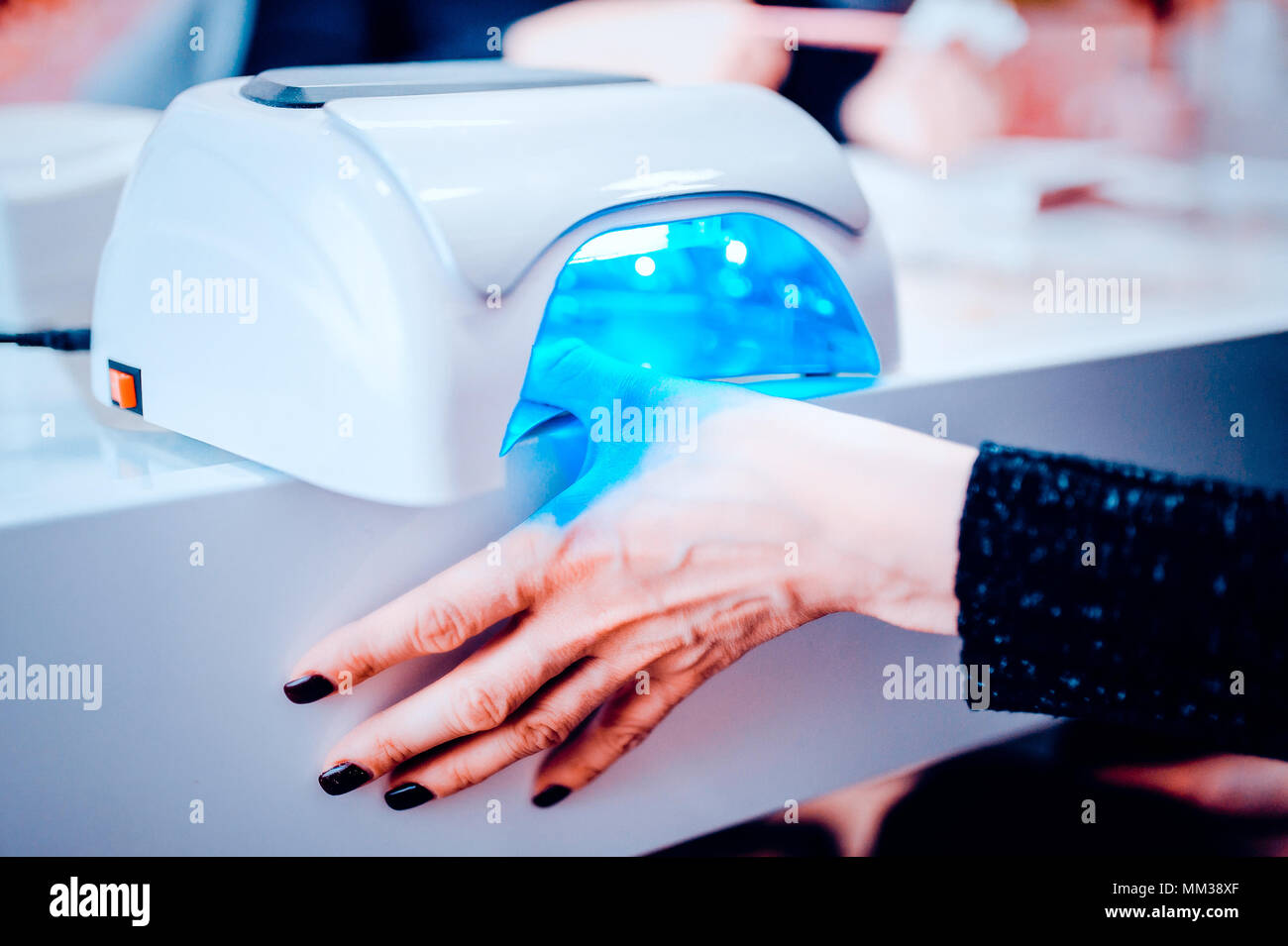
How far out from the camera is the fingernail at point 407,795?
24.3 inches

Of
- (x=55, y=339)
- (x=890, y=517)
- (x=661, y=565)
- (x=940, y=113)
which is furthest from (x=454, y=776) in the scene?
(x=940, y=113)

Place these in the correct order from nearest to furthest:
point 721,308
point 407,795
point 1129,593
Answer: point 1129,593 < point 407,795 < point 721,308

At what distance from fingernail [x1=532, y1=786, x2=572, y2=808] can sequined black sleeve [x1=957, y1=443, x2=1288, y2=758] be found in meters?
0.27

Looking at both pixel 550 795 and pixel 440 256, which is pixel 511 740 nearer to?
pixel 550 795

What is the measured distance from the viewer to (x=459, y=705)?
23.1 inches

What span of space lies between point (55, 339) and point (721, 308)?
507mm

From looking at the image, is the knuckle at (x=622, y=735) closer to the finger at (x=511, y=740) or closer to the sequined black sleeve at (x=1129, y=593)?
the finger at (x=511, y=740)

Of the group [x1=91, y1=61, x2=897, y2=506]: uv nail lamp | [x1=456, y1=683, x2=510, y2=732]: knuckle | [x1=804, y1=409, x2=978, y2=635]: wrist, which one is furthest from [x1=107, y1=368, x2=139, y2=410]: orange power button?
[x1=804, y1=409, x2=978, y2=635]: wrist

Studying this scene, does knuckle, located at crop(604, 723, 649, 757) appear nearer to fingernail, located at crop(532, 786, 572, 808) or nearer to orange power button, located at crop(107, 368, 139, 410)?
fingernail, located at crop(532, 786, 572, 808)

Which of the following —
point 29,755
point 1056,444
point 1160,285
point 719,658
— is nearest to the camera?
point 29,755

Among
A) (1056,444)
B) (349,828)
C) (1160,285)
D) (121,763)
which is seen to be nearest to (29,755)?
(121,763)

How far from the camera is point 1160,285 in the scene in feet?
3.57
